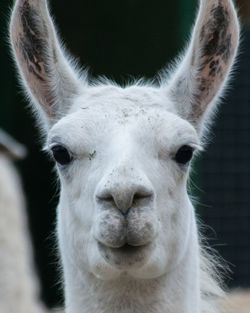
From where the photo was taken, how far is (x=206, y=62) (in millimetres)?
6414

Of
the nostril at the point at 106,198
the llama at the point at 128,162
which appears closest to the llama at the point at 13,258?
the llama at the point at 128,162

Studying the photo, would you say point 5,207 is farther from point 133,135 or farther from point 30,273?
point 133,135

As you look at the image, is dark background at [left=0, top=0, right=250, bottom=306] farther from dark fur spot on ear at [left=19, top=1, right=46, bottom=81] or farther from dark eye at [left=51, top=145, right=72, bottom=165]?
dark eye at [left=51, top=145, right=72, bottom=165]

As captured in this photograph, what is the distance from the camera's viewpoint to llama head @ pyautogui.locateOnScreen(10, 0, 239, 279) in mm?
5676

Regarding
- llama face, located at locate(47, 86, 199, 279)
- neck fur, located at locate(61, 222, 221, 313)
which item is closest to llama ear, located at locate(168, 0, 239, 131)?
llama face, located at locate(47, 86, 199, 279)

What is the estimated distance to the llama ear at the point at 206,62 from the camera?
638cm

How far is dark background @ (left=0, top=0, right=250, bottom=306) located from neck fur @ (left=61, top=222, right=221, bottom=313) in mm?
8781

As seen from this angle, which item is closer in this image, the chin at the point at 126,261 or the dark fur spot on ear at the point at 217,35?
the chin at the point at 126,261

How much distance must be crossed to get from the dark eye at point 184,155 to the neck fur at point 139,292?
43cm

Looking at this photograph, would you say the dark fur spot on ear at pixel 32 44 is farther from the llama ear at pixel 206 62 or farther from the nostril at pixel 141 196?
the nostril at pixel 141 196

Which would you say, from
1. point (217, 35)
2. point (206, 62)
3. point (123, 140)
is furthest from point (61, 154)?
point (217, 35)

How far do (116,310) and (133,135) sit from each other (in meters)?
0.83

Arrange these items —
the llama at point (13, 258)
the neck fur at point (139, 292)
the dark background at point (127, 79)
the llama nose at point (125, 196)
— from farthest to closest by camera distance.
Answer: the dark background at point (127, 79) < the llama at point (13, 258) < the neck fur at point (139, 292) < the llama nose at point (125, 196)

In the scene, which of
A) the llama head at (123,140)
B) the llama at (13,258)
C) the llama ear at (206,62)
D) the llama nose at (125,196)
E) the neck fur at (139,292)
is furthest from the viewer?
the llama at (13,258)
